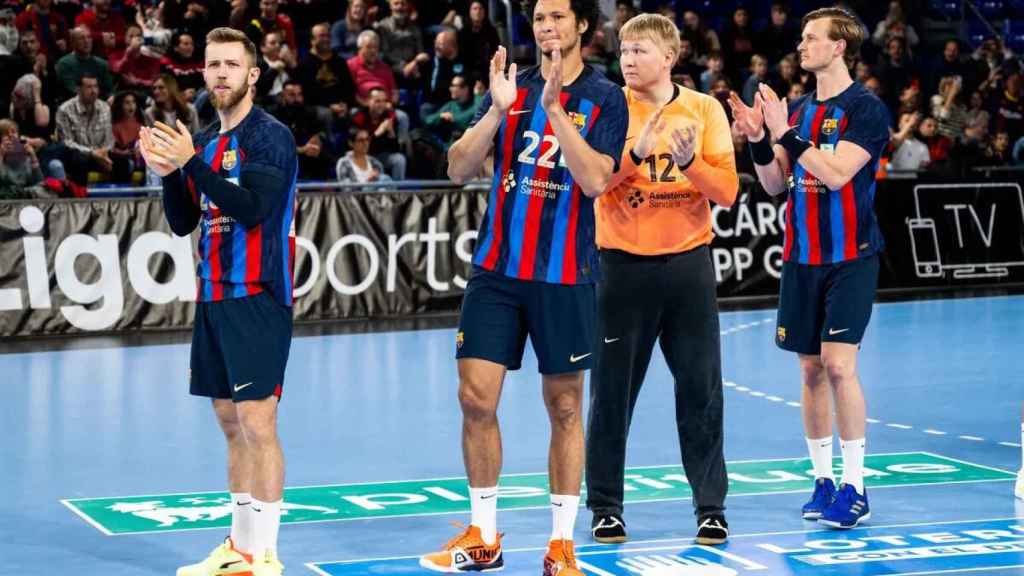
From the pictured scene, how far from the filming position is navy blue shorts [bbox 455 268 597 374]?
6473mm

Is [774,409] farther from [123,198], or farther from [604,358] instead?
[123,198]

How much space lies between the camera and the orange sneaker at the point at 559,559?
20.7 ft

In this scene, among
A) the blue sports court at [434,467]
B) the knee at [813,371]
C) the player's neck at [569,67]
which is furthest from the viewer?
the knee at [813,371]

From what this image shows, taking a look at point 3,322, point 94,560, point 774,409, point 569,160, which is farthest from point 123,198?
point 569,160

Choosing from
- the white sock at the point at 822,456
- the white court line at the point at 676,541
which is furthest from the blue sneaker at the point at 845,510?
the white sock at the point at 822,456

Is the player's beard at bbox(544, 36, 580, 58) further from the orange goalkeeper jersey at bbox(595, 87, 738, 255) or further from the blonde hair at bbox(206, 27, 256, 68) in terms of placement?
the blonde hair at bbox(206, 27, 256, 68)

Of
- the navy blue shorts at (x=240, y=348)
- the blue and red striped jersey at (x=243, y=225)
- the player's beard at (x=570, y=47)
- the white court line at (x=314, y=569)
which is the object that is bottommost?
the white court line at (x=314, y=569)

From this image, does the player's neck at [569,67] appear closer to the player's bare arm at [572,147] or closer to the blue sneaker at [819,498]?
the player's bare arm at [572,147]

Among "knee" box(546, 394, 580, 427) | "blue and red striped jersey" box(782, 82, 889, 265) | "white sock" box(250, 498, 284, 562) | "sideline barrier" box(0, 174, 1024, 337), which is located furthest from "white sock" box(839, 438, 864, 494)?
"sideline barrier" box(0, 174, 1024, 337)

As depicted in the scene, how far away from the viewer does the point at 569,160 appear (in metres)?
6.14

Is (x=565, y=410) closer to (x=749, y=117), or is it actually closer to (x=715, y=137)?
(x=715, y=137)

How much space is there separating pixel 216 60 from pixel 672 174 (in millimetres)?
2055

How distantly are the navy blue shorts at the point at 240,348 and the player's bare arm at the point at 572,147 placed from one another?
1257mm

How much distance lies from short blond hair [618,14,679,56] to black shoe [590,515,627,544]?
2.04 metres
